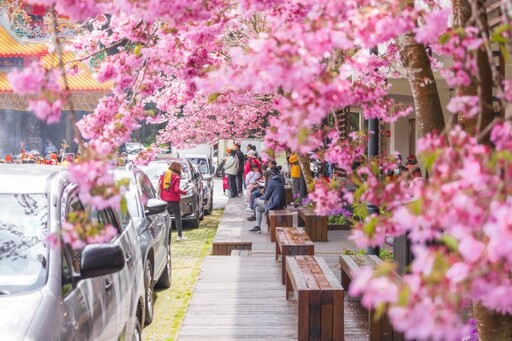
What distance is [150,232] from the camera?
30.9ft

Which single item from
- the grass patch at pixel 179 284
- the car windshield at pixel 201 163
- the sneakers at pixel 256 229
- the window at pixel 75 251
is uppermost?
the car windshield at pixel 201 163

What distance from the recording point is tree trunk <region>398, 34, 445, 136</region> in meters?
5.27

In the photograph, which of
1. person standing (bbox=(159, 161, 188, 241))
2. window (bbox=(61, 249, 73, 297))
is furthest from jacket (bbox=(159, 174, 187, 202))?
window (bbox=(61, 249, 73, 297))

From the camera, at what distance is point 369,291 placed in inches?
85.7

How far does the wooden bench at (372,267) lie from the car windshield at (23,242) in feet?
8.59

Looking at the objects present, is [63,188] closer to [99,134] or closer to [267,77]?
[99,134]

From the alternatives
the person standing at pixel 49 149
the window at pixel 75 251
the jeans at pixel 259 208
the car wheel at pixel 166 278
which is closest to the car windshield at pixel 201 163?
the person standing at pixel 49 149

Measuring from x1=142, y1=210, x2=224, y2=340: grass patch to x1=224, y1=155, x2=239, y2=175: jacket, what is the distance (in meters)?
7.45

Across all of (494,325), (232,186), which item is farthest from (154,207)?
(232,186)

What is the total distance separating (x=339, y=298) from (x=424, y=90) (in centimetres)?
241

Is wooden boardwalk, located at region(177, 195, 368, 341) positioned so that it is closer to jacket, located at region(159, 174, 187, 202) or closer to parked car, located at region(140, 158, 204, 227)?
jacket, located at region(159, 174, 187, 202)

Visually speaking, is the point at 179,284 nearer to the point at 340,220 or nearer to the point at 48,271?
the point at 340,220

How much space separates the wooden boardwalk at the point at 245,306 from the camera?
7805 mm

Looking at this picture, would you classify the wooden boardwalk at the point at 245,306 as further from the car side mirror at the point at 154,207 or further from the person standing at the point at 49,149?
the person standing at the point at 49,149
